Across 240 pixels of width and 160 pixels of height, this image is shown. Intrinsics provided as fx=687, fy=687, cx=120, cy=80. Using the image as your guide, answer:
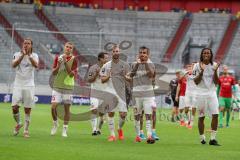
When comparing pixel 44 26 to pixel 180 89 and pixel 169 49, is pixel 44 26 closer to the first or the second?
pixel 169 49

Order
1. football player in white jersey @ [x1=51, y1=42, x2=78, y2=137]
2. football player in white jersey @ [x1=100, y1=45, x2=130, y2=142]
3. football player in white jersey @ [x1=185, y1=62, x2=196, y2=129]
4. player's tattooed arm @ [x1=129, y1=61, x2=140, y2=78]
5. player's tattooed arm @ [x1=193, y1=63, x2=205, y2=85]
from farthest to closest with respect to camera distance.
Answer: football player in white jersey @ [x1=185, y1=62, x2=196, y2=129] < football player in white jersey @ [x1=51, y1=42, x2=78, y2=137] < football player in white jersey @ [x1=100, y1=45, x2=130, y2=142] < player's tattooed arm @ [x1=129, y1=61, x2=140, y2=78] < player's tattooed arm @ [x1=193, y1=63, x2=205, y2=85]

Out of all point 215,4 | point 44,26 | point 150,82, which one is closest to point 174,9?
point 215,4

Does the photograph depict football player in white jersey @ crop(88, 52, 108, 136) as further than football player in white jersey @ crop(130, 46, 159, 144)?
Yes

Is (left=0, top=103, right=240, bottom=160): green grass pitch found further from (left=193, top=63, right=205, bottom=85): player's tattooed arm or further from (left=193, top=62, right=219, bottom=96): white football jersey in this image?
(left=193, top=63, right=205, bottom=85): player's tattooed arm

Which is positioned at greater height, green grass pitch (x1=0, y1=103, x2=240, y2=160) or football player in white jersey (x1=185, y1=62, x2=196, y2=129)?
football player in white jersey (x1=185, y1=62, x2=196, y2=129)

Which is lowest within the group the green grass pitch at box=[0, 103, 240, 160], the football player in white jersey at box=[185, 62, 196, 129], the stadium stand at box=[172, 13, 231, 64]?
the green grass pitch at box=[0, 103, 240, 160]

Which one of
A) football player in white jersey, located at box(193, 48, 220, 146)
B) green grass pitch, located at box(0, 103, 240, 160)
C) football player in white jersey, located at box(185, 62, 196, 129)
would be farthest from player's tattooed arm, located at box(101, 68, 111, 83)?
football player in white jersey, located at box(185, 62, 196, 129)

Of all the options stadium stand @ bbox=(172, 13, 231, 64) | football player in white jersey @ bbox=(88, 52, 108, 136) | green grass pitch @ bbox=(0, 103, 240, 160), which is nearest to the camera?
green grass pitch @ bbox=(0, 103, 240, 160)

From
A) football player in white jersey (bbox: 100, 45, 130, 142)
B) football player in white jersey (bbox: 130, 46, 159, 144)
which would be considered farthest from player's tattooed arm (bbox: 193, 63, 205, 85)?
football player in white jersey (bbox: 100, 45, 130, 142)

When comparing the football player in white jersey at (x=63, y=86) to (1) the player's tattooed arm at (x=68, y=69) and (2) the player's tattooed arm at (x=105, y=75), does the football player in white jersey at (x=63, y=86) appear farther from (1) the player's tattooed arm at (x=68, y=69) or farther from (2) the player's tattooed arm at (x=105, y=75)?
(2) the player's tattooed arm at (x=105, y=75)

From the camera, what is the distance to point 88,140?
1714 centimetres


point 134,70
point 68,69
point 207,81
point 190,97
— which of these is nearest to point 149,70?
point 134,70

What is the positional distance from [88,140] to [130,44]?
35.2 m

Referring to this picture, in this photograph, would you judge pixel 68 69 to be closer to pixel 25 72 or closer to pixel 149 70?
pixel 25 72
